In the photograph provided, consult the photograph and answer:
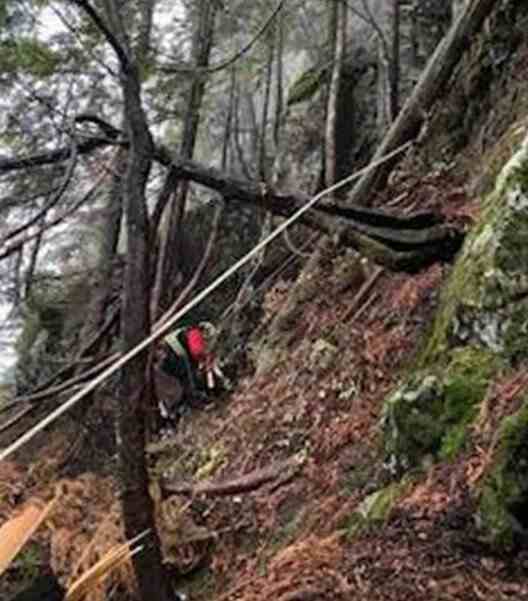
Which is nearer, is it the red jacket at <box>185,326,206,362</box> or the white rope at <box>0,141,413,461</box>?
A: the white rope at <box>0,141,413,461</box>

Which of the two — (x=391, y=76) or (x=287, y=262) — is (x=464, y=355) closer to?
(x=287, y=262)

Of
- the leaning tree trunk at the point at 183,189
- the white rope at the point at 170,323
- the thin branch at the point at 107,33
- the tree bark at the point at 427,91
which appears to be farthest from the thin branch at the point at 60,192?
the leaning tree trunk at the point at 183,189

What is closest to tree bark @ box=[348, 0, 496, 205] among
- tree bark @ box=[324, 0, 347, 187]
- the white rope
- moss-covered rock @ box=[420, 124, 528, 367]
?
the white rope

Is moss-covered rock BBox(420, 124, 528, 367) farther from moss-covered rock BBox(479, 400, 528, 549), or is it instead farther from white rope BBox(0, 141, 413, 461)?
white rope BBox(0, 141, 413, 461)

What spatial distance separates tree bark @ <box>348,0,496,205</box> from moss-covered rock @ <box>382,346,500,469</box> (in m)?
3.44

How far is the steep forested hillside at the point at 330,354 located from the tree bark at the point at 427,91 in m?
0.02

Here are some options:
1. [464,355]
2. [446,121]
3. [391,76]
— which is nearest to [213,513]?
[464,355]

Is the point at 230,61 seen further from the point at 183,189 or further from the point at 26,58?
the point at 183,189

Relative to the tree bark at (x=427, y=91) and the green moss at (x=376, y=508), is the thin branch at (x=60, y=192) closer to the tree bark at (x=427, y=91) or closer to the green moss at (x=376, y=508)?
the green moss at (x=376, y=508)

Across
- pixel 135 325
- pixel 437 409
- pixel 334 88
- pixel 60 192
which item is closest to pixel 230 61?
pixel 60 192

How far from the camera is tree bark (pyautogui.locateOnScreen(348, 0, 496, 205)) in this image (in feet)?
22.7

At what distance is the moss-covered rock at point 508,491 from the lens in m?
2.95

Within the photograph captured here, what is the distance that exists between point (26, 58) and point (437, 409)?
191 inches

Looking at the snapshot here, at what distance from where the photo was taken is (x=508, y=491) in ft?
9.82
